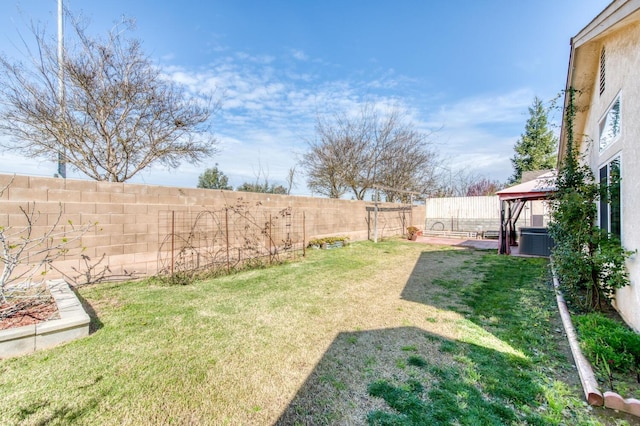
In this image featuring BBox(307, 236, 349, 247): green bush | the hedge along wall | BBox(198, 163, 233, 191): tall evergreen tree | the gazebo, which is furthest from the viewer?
BBox(198, 163, 233, 191): tall evergreen tree

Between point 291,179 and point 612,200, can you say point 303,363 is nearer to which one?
point 612,200

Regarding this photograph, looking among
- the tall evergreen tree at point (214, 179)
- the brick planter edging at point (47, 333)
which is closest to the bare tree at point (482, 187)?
the tall evergreen tree at point (214, 179)

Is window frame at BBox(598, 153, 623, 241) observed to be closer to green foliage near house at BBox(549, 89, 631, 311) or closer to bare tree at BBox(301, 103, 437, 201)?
green foliage near house at BBox(549, 89, 631, 311)

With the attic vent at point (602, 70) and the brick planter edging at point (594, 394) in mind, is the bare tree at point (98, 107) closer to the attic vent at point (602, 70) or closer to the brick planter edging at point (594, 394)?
the attic vent at point (602, 70)

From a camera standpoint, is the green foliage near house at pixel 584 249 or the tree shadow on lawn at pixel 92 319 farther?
the green foliage near house at pixel 584 249

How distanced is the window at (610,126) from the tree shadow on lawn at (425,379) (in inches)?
113

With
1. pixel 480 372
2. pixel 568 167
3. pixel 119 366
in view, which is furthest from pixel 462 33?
pixel 119 366

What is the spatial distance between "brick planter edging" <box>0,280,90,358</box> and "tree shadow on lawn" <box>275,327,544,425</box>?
2.67 metres

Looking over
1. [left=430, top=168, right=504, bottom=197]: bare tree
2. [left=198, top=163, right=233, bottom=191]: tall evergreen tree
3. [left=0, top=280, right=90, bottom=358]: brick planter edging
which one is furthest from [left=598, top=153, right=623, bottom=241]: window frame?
[left=430, top=168, right=504, bottom=197]: bare tree

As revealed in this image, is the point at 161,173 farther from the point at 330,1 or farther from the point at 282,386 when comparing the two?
the point at 282,386

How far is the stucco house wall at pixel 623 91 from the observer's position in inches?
119

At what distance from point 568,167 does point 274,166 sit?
12.3 meters

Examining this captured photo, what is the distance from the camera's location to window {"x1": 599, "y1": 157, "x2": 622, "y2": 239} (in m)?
3.69

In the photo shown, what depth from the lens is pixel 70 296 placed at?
3801 mm
